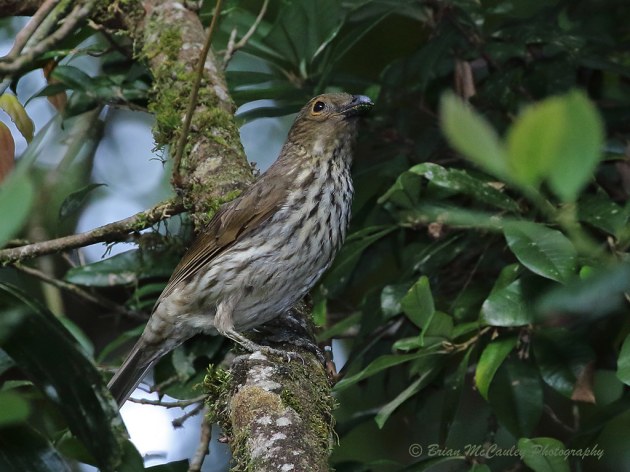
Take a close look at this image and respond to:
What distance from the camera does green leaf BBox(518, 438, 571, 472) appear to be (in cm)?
278

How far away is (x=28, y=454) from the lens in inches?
78.4

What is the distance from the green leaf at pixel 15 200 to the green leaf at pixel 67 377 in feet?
3.34

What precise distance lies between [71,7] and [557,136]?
8.51 ft

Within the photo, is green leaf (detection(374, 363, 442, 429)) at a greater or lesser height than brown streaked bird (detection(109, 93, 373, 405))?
lesser

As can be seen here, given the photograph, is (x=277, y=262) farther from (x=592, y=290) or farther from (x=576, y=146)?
(x=576, y=146)

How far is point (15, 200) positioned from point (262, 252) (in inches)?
113

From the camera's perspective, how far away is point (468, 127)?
83 cm

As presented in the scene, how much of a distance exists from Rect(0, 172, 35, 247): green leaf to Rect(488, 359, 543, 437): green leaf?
2634 millimetres

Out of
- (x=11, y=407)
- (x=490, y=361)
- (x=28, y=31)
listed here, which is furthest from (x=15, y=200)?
(x=490, y=361)

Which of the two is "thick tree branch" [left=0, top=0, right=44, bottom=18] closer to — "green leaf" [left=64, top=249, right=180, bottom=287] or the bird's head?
"green leaf" [left=64, top=249, right=180, bottom=287]

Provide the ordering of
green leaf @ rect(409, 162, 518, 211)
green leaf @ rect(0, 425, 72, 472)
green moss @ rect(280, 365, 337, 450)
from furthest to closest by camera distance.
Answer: green leaf @ rect(409, 162, 518, 211)
green moss @ rect(280, 365, 337, 450)
green leaf @ rect(0, 425, 72, 472)

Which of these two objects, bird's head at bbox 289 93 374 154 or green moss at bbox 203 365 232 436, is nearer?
green moss at bbox 203 365 232 436

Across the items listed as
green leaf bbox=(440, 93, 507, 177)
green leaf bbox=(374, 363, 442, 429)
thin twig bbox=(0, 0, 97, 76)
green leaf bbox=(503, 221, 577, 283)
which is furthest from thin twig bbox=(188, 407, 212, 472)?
green leaf bbox=(440, 93, 507, 177)

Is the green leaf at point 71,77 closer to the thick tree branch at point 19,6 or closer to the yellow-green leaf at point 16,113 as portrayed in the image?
the thick tree branch at point 19,6
